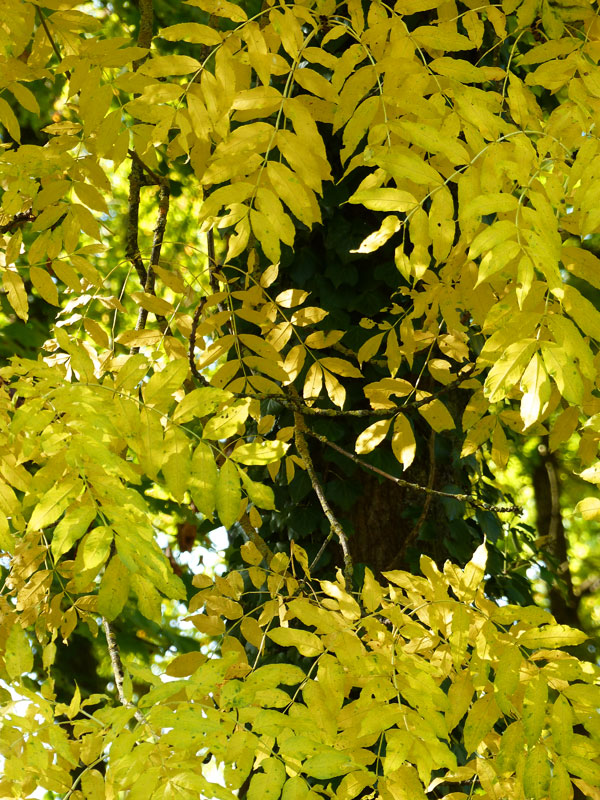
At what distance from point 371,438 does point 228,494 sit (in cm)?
82

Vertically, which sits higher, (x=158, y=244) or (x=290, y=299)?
(x=158, y=244)

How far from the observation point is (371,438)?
2135 mm

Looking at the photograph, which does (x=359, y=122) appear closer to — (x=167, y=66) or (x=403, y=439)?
(x=167, y=66)

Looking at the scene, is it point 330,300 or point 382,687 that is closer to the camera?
point 382,687

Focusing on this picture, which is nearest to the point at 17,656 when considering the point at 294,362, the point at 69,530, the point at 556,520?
the point at 69,530

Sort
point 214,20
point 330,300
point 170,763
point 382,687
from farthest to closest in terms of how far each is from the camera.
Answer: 1. point 330,300
2. point 214,20
3. point 382,687
4. point 170,763

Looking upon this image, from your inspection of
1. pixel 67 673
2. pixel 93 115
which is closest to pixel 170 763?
pixel 93 115

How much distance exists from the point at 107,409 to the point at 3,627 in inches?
39.5

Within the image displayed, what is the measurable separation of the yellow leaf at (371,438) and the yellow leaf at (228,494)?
0.74 m

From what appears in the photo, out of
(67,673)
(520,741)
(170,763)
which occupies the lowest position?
(67,673)

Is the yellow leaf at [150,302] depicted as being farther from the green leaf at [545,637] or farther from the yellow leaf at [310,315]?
the green leaf at [545,637]

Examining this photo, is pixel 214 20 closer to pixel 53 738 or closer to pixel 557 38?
pixel 557 38

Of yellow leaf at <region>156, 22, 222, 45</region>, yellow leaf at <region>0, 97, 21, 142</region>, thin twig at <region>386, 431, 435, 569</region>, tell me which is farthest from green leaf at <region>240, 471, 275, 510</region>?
thin twig at <region>386, 431, 435, 569</region>

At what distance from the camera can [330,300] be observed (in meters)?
2.90
